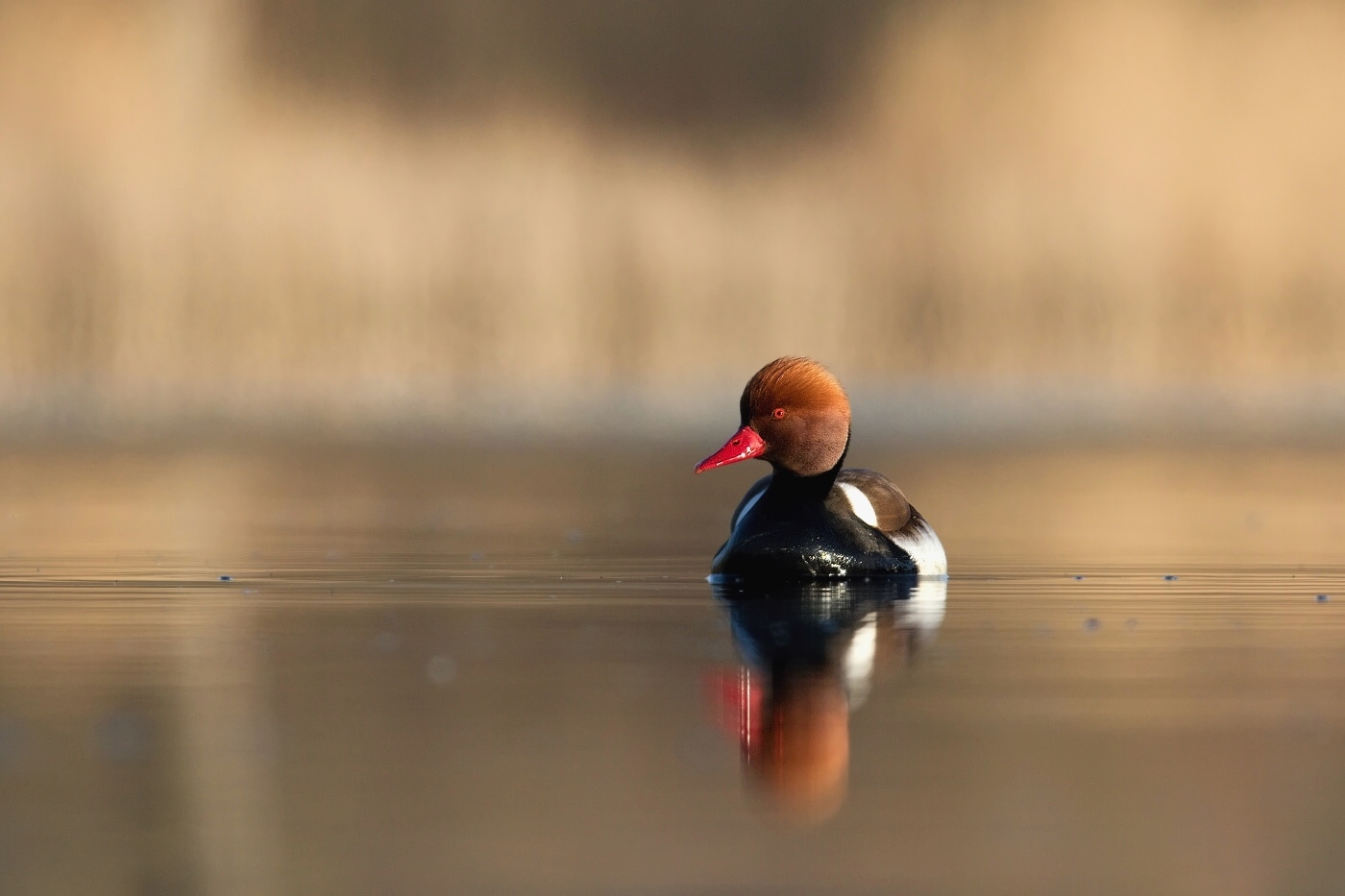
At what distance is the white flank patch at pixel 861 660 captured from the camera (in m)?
6.45

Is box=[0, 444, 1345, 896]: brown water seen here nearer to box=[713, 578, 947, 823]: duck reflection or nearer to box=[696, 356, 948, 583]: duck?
box=[713, 578, 947, 823]: duck reflection

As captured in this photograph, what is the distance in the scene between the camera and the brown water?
4523mm

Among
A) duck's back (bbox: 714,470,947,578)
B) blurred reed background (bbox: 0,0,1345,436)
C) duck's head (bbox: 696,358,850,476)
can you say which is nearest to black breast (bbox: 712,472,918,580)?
duck's back (bbox: 714,470,947,578)

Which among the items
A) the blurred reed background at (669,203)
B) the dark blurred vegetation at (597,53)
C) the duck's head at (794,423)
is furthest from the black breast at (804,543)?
the dark blurred vegetation at (597,53)

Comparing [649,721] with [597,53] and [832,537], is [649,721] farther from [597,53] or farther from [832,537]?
[597,53]

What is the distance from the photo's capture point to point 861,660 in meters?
7.12

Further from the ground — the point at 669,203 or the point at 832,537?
the point at 669,203

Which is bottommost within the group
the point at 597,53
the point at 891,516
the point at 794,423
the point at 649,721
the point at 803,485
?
the point at 649,721

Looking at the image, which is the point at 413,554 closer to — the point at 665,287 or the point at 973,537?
the point at 973,537

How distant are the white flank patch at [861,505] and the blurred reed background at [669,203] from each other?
30.4 metres

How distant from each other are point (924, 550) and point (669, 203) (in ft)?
149

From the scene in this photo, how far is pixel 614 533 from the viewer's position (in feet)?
41.9

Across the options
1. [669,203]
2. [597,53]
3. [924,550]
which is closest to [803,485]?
[924,550]

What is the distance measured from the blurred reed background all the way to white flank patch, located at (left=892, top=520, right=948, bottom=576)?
3038cm
